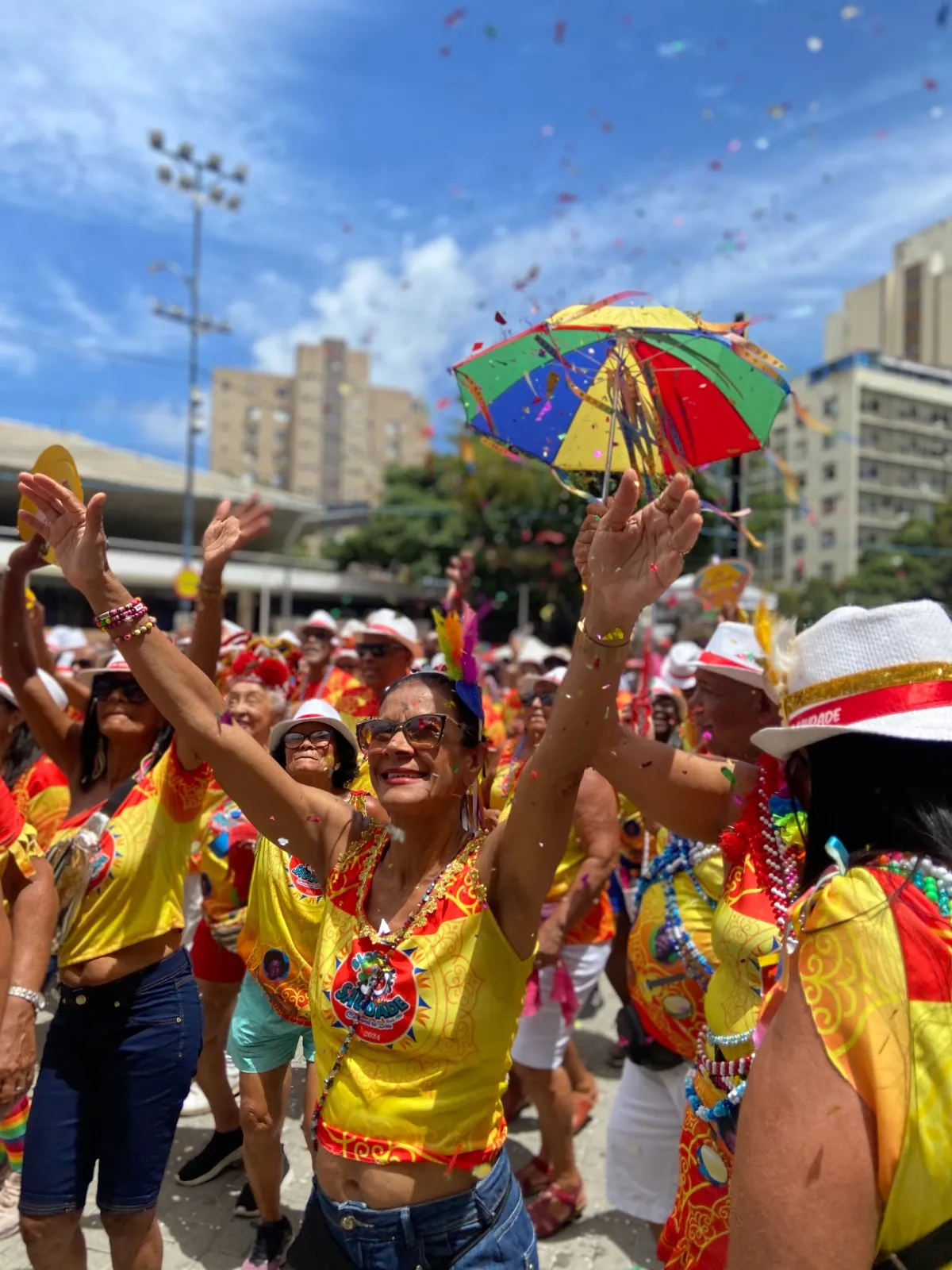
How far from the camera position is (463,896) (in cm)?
197

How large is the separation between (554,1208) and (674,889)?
1624 millimetres

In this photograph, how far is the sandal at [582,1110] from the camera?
14.5 ft

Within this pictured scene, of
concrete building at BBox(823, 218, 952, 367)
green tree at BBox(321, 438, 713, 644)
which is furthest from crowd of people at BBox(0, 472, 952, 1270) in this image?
concrete building at BBox(823, 218, 952, 367)

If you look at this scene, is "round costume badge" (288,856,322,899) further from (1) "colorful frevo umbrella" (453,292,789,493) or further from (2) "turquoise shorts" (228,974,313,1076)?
(1) "colorful frevo umbrella" (453,292,789,493)

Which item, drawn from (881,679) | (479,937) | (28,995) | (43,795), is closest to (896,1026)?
(881,679)

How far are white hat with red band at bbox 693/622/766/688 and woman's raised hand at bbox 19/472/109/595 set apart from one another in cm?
182

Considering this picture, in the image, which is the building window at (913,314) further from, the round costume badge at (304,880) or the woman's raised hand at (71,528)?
the woman's raised hand at (71,528)

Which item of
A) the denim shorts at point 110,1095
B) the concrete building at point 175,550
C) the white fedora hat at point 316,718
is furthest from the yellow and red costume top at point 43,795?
the concrete building at point 175,550

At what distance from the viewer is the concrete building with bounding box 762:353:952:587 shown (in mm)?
50875

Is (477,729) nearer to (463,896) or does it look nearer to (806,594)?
(463,896)

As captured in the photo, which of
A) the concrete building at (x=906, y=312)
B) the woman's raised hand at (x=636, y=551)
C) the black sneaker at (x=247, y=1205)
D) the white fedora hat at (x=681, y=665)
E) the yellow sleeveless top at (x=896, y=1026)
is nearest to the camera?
the yellow sleeveless top at (x=896, y=1026)

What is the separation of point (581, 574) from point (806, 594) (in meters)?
42.6

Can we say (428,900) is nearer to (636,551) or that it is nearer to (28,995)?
(636,551)

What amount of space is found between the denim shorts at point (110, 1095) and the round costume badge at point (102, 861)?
0.98 feet
